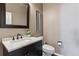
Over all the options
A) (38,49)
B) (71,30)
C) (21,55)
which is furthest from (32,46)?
(71,30)

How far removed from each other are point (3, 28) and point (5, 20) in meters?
0.11

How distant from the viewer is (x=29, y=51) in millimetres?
1555

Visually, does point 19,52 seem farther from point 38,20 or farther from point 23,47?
point 38,20

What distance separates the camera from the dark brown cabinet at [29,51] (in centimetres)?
Answer: 138

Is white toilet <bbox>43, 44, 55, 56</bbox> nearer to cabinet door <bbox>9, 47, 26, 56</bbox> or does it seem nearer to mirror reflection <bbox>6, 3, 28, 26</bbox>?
cabinet door <bbox>9, 47, 26, 56</bbox>

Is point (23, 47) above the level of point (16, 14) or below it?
below

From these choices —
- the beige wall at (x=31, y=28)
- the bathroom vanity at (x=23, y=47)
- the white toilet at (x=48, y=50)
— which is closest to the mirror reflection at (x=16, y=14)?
the beige wall at (x=31, y=28)

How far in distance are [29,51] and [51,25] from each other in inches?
18.5

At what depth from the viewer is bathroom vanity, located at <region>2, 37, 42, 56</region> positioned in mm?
1327

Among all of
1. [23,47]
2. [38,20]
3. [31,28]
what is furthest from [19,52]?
[38,20]

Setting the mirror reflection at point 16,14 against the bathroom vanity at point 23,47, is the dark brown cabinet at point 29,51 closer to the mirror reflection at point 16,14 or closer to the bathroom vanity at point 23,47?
the bathroom vanity at point 23,47

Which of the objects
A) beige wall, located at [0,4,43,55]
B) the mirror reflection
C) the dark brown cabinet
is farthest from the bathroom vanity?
the mirror reflection

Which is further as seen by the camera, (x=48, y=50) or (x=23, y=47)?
(x=48, y=50)

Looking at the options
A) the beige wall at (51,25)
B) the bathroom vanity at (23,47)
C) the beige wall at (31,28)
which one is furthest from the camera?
the beige wall at (51,25)
